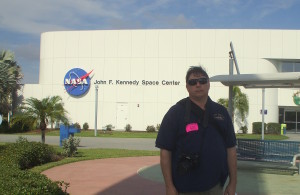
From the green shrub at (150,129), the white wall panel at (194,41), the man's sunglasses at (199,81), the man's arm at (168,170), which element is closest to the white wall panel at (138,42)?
the white wall panel at (194,41)

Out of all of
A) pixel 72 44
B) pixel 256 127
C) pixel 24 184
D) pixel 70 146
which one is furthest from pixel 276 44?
pixel 24 184

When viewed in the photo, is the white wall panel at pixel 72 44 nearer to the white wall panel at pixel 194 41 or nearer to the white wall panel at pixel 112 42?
the white wall panel at pixel 112 42

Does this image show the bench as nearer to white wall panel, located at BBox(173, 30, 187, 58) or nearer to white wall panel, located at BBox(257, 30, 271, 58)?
white wall panel, located at BBox(173, 30, 187, 58)

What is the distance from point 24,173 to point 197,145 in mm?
3486

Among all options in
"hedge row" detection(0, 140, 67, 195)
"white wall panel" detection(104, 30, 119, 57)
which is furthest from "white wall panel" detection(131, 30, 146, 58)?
"hedge row" detection(0, 140, 67, 195)

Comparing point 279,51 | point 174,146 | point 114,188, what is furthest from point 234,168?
point 279,51

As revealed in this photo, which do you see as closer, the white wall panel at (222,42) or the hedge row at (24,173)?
the hedge row at (24,173)

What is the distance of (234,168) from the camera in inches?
136

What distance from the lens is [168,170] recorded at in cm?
330

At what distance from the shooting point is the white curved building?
3481 cm

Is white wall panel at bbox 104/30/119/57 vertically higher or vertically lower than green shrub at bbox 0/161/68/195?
higher

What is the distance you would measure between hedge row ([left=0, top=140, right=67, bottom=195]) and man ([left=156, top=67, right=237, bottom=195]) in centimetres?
194

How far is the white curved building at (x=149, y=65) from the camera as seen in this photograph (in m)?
34.8

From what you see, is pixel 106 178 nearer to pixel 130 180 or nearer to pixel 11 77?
pixel 130 180
